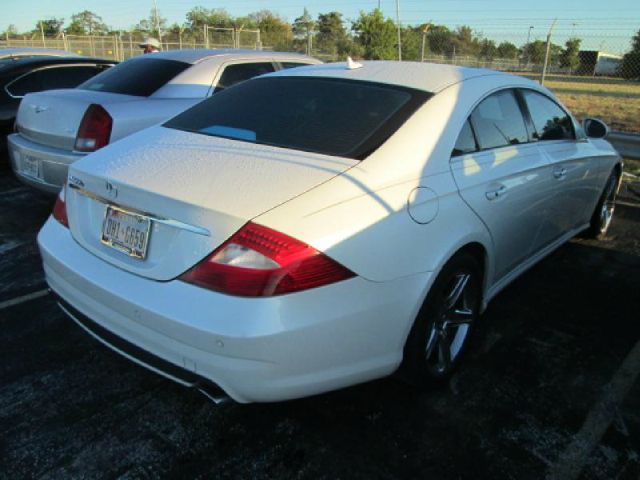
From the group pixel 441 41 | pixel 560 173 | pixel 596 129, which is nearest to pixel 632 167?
pixel 596 129

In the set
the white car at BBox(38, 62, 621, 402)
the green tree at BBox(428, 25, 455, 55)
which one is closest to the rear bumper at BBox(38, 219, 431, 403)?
the white car at BBox(38, 62, 621, 402)

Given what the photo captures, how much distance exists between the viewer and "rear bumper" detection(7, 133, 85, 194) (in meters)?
4.45

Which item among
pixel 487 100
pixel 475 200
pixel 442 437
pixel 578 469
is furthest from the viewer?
pixel 487 100

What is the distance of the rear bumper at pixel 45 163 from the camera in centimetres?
445

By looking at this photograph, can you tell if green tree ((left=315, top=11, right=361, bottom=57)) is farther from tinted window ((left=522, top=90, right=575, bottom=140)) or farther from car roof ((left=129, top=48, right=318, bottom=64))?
→ tinted window ((left=522, top=90, right=575, bottom=140))

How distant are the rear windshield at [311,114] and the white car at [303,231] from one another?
12 mm

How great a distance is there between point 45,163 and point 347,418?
3.49m

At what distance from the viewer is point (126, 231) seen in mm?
2197

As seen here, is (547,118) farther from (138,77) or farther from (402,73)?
(138,77)

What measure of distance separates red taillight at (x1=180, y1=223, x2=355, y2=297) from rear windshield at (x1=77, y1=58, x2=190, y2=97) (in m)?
3.48

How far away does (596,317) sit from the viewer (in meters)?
3.54

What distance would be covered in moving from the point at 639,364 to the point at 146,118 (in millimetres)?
4008

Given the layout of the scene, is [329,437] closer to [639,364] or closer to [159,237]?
[159,237]

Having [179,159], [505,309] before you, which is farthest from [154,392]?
[505,309]
